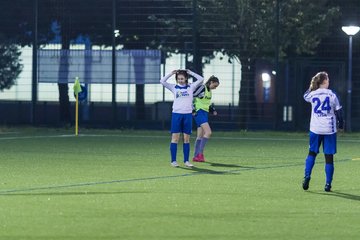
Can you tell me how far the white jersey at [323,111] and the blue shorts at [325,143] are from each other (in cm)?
7

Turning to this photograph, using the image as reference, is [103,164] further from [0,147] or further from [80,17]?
[80,17]

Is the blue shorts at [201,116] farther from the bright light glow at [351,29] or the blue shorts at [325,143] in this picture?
the bright light glow at [351,29]

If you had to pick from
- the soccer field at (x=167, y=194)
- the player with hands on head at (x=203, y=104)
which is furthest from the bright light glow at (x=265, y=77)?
the player with hands on head at (x=203, y=104)

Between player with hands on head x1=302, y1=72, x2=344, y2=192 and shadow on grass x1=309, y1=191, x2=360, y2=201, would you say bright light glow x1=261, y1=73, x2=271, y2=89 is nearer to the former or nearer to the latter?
player with hands on head x1=302, y1=72, x2=344, y2=192

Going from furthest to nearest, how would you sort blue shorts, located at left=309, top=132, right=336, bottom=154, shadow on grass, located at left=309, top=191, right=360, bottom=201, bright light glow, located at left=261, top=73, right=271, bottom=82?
bright light glow, located at left=261, top=73, right=271, bottom=82
blue shorts, located at left=309, top=132, right=336, bottom=154
shadow on grass, located at left=309, top=191, right=360, bottom=201

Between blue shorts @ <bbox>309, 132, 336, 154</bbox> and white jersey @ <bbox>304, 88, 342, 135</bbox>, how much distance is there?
75 millimetres

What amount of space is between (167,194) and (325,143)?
2634 mm

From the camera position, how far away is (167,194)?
16531mm

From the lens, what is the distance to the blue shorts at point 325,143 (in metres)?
17.5

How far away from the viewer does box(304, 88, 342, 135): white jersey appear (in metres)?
17.6

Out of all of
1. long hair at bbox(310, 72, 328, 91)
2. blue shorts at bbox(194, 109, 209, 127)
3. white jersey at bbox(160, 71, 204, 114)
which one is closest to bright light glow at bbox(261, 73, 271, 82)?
blue shorts at bbox(194, 109, 209, 127)

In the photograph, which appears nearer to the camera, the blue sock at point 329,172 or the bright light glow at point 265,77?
the blue sock at point 329,172

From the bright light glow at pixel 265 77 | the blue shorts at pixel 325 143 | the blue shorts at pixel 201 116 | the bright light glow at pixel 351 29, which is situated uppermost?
the bright light glow at pixel 351 29

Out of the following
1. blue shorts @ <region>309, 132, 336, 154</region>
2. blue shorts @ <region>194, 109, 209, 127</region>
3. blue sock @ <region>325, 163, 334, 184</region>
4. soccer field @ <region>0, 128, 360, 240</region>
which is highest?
blue shorts @ <region>194, 109, 209, 127</region>
